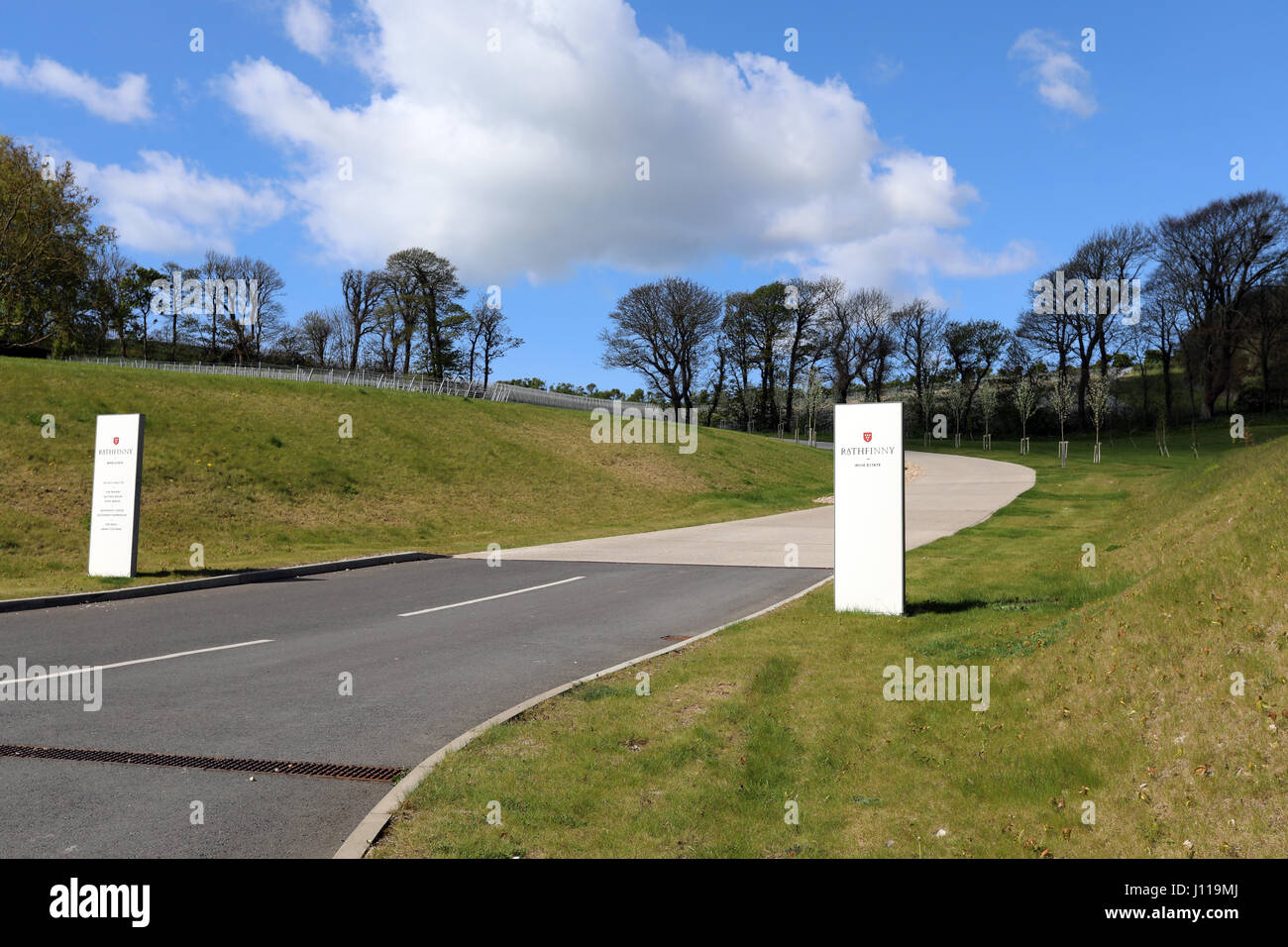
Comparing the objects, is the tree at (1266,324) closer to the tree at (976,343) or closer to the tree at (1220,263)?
the tree at (1220,263)

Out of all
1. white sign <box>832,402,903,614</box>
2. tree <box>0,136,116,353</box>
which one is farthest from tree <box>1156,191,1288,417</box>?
tree <box>0,136,116,353</box>

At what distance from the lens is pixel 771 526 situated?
26.9 meters

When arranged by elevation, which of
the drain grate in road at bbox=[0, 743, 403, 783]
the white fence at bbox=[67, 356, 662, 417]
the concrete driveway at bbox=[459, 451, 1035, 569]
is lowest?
the drain grate in road at bbox=[0, 743, 403, 783]

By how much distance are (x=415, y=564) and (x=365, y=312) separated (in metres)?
60.1

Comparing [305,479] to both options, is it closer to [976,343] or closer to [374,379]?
[374,379]

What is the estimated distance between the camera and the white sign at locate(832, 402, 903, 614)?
34.7 ft

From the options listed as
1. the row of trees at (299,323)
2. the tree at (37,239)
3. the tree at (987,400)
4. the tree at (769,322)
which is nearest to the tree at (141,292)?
the row of trees at (299,323)

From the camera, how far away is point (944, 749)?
18.4ft

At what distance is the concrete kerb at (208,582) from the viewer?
41.4 ft

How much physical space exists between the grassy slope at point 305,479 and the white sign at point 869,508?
13.1 meters

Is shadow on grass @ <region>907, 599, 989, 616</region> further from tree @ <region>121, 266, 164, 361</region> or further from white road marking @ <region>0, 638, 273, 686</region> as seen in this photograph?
tree @ <region>121, 266, 164, 361</region>

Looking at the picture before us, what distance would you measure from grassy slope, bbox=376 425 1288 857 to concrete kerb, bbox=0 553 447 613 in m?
10.6

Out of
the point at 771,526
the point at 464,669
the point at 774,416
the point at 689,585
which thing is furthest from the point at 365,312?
the point at 464,669

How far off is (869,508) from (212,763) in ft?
27.1
